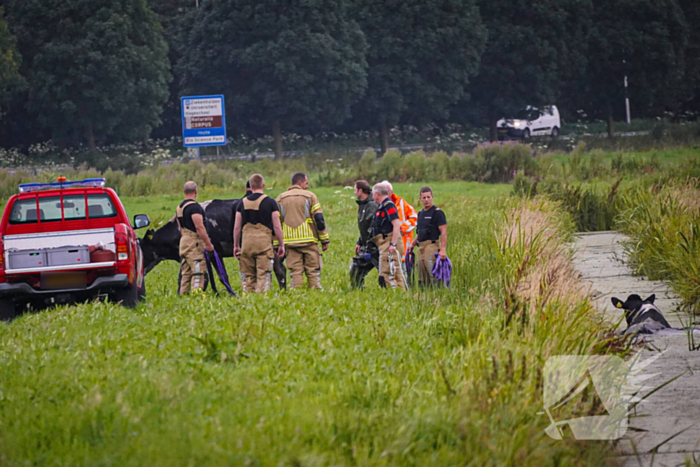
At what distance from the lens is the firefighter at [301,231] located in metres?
12.1

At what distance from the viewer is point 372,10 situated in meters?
56.4

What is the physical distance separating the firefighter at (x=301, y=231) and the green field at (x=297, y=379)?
1.43 metres


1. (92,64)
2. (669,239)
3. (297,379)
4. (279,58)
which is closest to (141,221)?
(297,379)

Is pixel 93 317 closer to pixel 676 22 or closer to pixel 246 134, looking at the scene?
pixel 246 134

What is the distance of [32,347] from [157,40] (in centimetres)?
4714

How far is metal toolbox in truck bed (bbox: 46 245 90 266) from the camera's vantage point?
11133 millimetres

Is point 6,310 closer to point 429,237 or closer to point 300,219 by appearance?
point 300,219

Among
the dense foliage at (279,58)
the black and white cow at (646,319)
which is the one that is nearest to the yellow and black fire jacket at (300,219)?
the black and white cow at (646,319)

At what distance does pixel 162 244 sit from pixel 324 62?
129 ft

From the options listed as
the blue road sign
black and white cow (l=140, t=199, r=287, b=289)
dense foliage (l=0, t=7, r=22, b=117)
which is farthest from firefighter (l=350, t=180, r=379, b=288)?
dense foliage (l=0, t=7, r=22, b=117)

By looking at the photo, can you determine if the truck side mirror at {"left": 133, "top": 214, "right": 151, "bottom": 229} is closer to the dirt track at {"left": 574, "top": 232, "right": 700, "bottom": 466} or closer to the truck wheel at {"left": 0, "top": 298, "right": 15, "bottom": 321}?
the truck wheel at {"left": 0, "top": 298, "right": 15, "bottom": 321}

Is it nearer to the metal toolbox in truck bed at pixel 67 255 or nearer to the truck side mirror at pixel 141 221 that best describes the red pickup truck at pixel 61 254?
the metal toolbox in truck bed at pixel 67 255

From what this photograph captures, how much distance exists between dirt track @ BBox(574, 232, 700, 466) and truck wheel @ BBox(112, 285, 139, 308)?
5353 millimetres

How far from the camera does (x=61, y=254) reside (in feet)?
36.6
